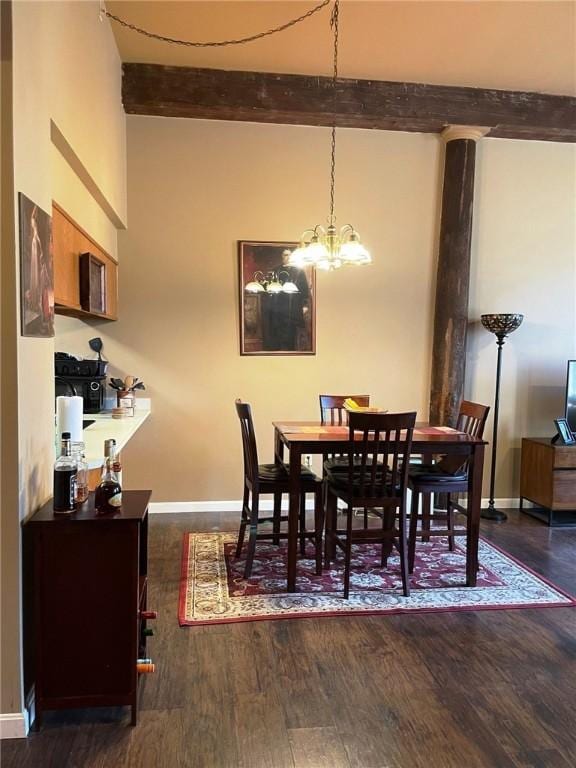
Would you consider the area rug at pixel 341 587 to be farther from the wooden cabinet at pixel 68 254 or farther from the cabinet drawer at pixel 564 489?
the wooden cabinet at pixel 68 254

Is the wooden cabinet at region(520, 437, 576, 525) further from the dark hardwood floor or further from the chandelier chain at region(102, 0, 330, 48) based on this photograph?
the chandelier chain at region(102, 0, 330, 48)

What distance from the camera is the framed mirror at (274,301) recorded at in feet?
14.4

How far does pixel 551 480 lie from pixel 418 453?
1824mm

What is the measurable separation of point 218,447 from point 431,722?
281 centimetres

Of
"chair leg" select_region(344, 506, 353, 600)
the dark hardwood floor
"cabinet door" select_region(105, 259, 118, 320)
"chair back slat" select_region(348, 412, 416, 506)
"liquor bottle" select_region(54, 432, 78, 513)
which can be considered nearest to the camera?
the dark hardwood floor

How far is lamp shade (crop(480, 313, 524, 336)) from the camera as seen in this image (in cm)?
426

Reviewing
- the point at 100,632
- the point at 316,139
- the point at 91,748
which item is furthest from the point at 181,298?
the point at 91,748

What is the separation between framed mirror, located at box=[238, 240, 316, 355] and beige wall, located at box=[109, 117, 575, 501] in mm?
90

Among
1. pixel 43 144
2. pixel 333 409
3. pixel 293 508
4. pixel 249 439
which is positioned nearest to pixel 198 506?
pixel 333 409

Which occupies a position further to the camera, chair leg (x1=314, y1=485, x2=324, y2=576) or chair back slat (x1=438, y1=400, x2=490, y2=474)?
chair back slat (x1=438, y1=400, x2=490, y2=474)

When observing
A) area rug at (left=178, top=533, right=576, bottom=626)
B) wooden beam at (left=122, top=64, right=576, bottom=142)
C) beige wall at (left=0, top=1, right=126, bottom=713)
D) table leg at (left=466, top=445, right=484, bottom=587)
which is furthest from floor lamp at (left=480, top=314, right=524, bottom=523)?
beige wall at (left=0, top=1, right=126, bottom=713)

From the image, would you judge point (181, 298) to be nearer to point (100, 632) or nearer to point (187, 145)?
point (187, 145)

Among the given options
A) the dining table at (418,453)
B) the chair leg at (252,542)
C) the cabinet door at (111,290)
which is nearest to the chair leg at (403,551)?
the dining table at (418,453)

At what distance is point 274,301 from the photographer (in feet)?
14.5
